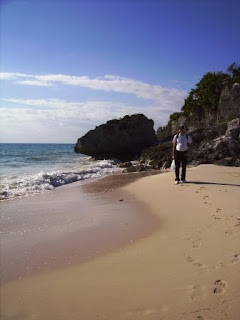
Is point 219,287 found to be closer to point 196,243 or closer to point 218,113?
point 196,243

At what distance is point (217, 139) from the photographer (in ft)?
49.3

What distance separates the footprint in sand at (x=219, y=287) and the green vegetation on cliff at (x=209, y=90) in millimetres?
30071

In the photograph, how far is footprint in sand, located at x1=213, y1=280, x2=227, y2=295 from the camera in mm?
3096

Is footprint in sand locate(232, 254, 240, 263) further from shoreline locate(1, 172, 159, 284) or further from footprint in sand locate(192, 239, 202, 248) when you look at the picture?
shoreline locate(1, 172, 159, 284)

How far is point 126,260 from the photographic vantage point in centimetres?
404

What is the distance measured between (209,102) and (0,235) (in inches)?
1271

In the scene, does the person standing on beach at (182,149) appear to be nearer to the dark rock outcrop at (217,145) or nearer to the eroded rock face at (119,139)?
the dark rock outcrop at (217,145)

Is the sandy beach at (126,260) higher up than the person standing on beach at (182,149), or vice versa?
the person standing on beach at (182,149)

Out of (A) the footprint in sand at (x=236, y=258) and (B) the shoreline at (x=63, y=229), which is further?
(B) the shoreline at (x=63, y=229)

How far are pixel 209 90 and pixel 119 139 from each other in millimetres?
11472

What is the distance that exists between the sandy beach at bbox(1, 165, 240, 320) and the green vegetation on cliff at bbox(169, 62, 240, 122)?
90.0 ft

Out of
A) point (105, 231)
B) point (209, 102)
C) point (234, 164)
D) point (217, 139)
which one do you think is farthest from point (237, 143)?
point (209, 102)

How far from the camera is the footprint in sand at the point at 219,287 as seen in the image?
3096 mm

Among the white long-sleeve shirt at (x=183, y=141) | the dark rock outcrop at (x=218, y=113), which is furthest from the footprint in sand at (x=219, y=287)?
the dark rock outcrop at (x=218, y=113)
